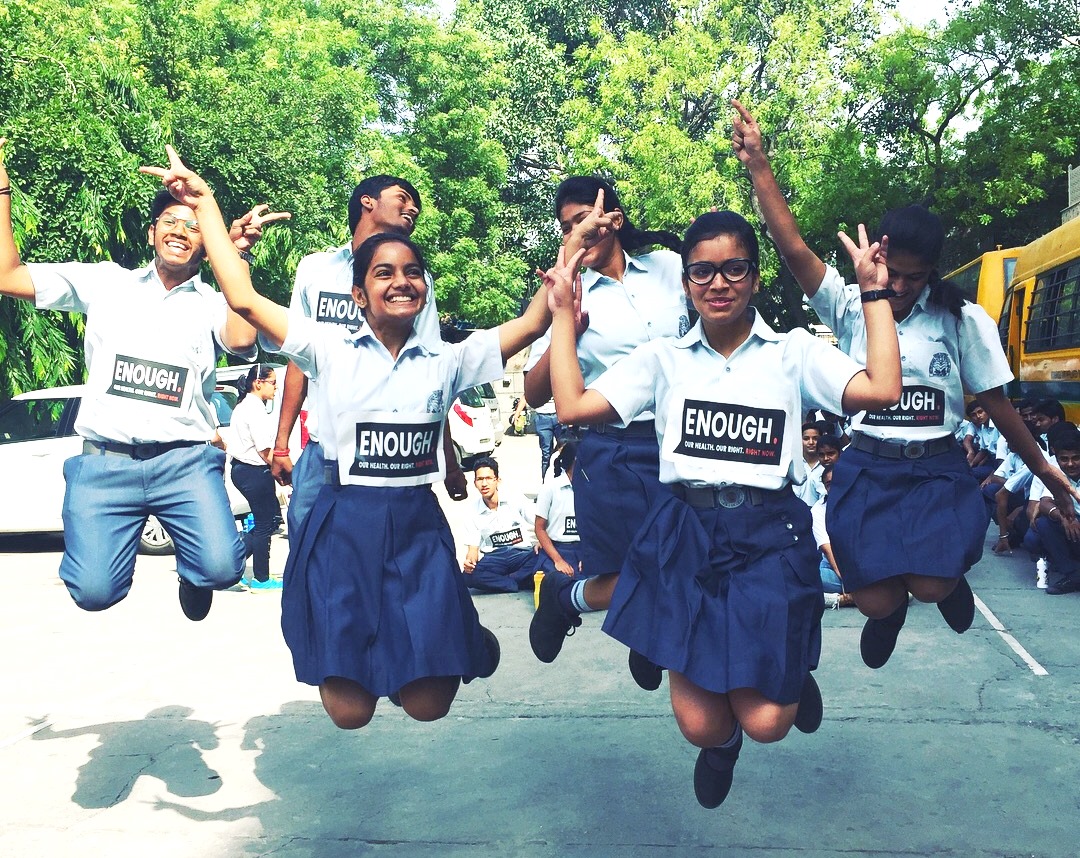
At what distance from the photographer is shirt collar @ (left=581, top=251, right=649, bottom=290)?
4734mm

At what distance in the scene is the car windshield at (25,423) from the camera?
12289 millimetres

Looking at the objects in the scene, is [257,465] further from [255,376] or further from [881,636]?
[881,636]

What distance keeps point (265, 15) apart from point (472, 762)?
23287mm

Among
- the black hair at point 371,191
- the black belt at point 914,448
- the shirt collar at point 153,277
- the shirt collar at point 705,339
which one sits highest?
the black hair at point 371,191

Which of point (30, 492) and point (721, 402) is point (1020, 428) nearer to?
point (721, 402)

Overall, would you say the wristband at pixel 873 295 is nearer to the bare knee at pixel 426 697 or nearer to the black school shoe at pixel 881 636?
the black school shoe at pixel 881 636

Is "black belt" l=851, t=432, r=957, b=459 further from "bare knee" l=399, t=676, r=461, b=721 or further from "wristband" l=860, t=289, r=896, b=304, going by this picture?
"bare knee" l=399, t=676, r=461, b=721

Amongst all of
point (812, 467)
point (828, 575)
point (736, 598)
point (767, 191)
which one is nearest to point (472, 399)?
point (812, 467)

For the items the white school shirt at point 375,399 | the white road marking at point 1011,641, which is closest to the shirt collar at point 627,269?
the white school shirt at point 375,399

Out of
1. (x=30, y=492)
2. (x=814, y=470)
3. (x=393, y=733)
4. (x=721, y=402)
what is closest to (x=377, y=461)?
(x=721, y=402)

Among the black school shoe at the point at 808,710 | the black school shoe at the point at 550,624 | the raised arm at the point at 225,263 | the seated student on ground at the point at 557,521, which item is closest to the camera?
the raised arm at the point at 225,263

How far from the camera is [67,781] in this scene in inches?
225

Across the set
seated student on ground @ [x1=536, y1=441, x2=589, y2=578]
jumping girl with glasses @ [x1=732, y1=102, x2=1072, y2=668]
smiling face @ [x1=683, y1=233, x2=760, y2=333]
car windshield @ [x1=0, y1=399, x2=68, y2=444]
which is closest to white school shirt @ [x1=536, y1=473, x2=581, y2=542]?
seated student on ground @ [x1=536, y1=441, x2=589, y2=578]

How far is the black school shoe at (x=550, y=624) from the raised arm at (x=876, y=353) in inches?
76.9
